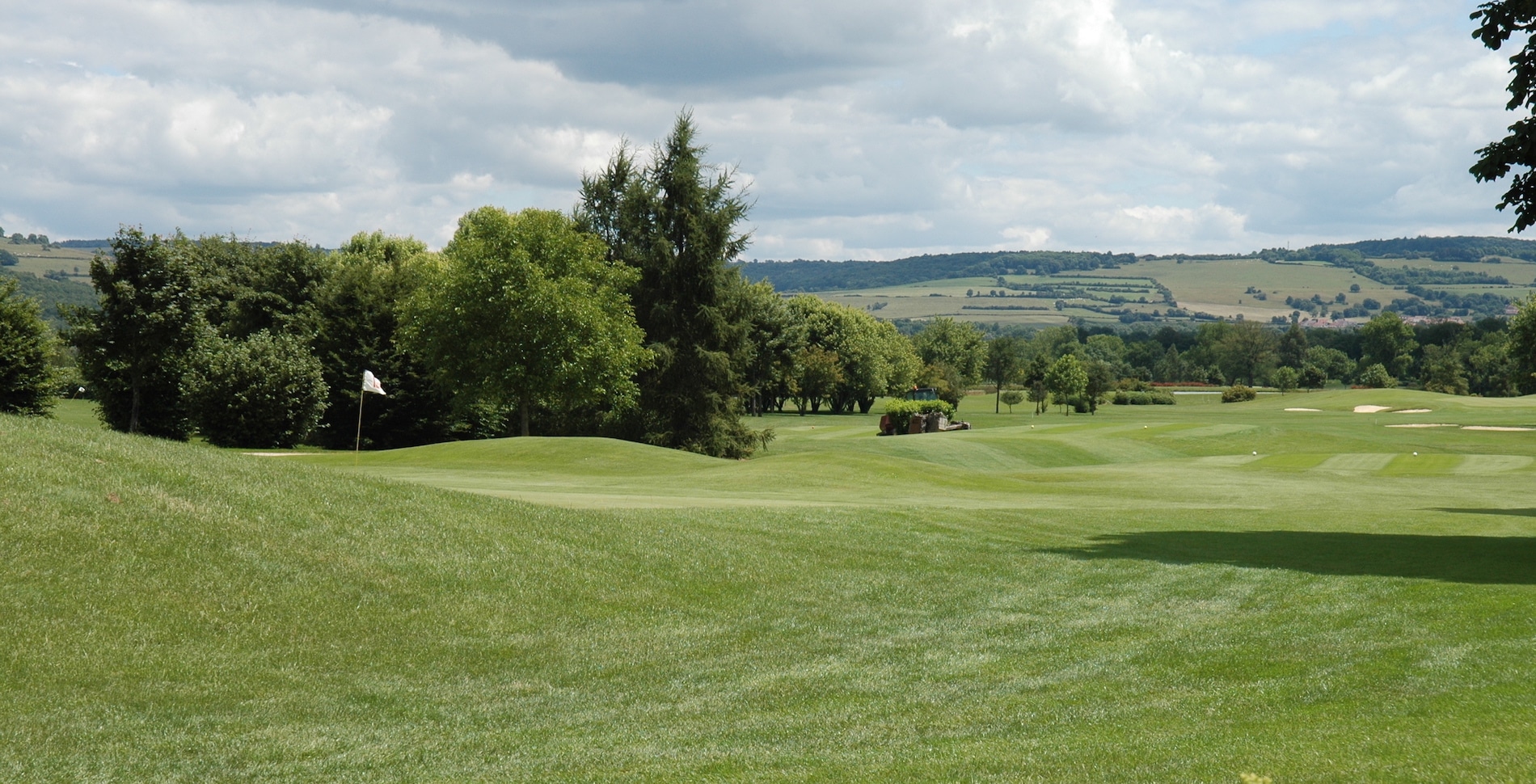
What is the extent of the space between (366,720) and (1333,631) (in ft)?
34.0

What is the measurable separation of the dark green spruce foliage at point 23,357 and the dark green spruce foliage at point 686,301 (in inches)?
1047

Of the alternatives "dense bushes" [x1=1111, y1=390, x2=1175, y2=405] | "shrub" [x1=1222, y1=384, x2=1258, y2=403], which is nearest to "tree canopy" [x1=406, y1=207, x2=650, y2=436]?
"dense bushes" [x1=1111, y1=390, x2=1175, y2=405]

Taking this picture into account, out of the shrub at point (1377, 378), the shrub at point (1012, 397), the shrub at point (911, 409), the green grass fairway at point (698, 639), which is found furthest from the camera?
the shrub at point (1377, 378)

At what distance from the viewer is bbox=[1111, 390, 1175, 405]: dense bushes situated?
134125mm

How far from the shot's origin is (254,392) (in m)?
52.1

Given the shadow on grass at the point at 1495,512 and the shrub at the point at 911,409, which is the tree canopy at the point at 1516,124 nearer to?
the shadow on grass at the point at 1495,512

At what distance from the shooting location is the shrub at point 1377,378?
15838cm

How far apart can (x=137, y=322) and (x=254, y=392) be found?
6.89 metres

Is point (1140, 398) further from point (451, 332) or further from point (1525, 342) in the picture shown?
point (451, 332)

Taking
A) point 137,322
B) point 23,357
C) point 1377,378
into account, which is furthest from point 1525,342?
point 1377,378

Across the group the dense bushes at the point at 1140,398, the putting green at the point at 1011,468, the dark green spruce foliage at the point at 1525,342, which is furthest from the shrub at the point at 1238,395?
the dark green spruce foliage at the point at 1525,342

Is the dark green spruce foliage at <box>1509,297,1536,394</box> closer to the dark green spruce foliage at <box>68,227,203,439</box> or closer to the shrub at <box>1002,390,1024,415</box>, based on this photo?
the shrub at <box>1002,390,1024,415</box>

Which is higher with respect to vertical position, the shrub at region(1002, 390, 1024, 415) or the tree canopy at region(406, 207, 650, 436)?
the tree canopy at region(406, 207, 650, 436)

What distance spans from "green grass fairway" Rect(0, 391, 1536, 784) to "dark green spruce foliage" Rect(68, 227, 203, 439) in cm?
3866
